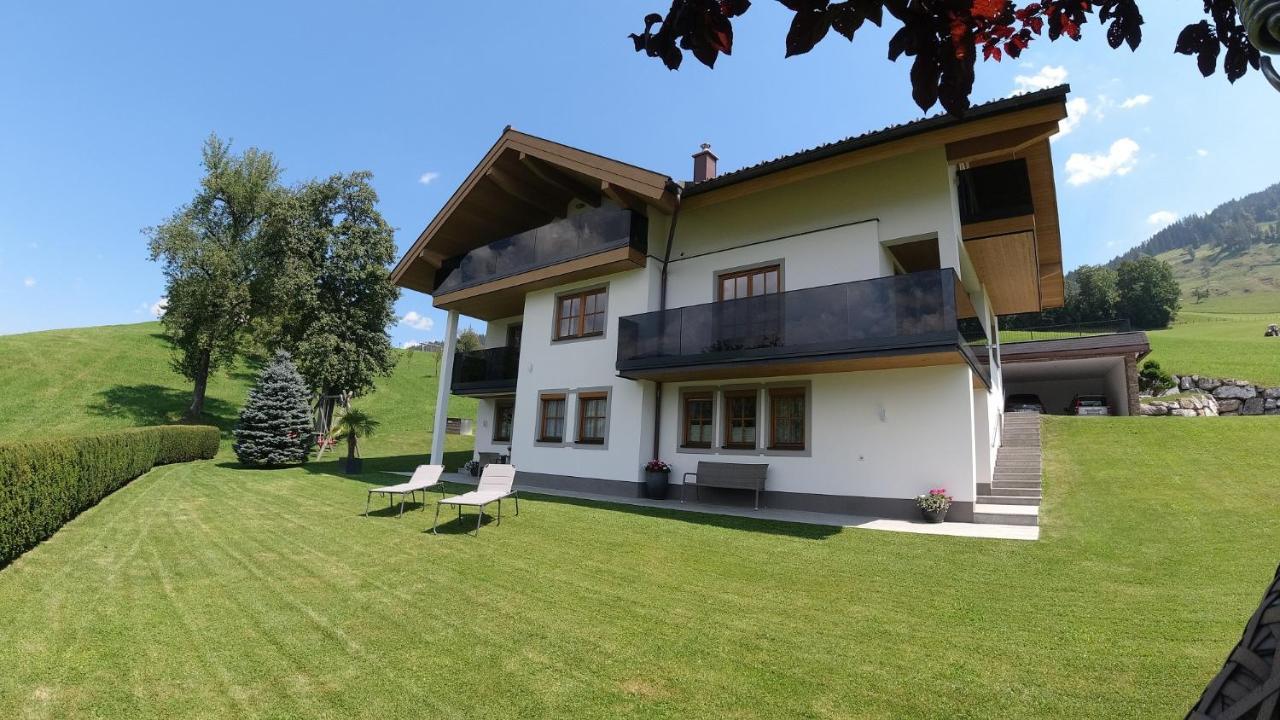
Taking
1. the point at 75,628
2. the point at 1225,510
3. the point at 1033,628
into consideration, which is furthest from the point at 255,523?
the point at 1225,510

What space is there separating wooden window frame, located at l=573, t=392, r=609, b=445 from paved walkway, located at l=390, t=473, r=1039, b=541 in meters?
1.48

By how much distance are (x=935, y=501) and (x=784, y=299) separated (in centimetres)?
461

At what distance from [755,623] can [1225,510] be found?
9.50 metres

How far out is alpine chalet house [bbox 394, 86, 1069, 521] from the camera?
10719mm

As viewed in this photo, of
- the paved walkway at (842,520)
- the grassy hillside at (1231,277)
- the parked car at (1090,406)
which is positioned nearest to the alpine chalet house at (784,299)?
the paved walkway at (842,520)

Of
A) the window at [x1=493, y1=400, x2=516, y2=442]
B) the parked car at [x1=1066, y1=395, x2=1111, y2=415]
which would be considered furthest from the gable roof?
the parked car at [x1=1066, y1=395, x2=1111, y2=415]

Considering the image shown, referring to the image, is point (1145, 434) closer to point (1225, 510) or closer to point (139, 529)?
point (1225, 510)

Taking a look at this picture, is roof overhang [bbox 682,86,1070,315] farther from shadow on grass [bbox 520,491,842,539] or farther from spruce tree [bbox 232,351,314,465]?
spruce tree [bbox 232,351,314,465]

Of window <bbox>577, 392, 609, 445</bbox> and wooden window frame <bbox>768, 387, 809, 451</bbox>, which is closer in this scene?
wooden window frame <bbox>768, 387, 809, 451</bbox>

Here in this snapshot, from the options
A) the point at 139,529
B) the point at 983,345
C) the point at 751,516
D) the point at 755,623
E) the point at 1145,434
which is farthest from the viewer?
the point at 983,345

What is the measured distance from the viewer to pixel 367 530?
368 inches

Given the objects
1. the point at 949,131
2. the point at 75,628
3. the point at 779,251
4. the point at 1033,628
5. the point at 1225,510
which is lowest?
the point at 75,628

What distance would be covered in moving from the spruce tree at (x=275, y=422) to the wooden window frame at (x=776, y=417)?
16733 mm

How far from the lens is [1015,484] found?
1212 cm
